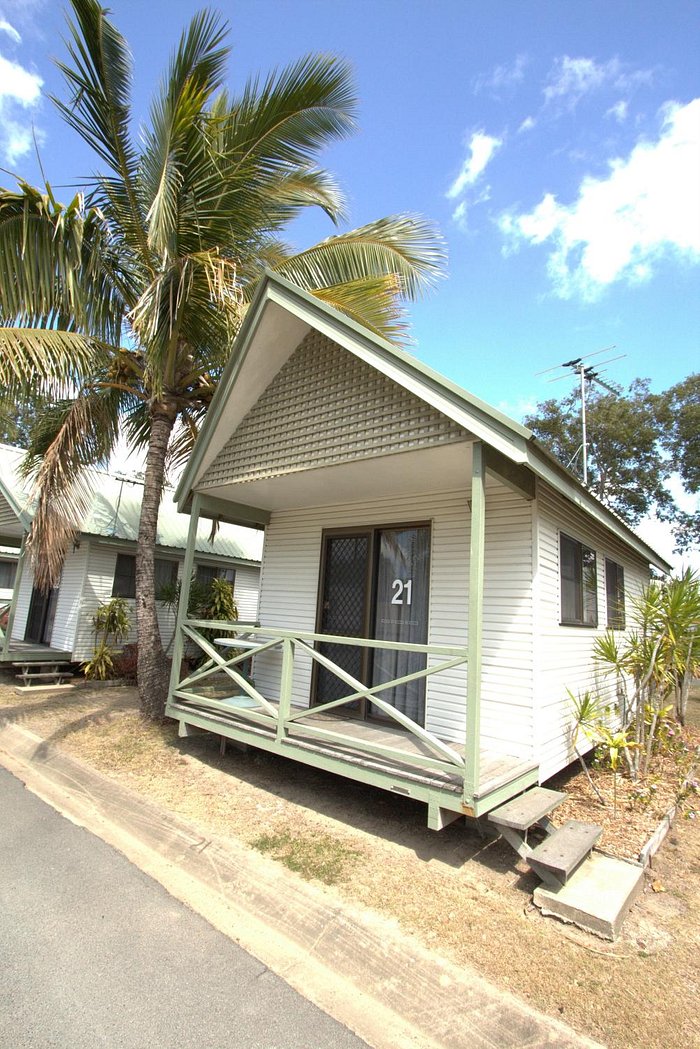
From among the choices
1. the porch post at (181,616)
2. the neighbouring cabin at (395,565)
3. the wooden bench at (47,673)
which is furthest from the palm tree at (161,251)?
the wooden bench at (47,673)

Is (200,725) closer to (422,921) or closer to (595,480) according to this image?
(422,921)

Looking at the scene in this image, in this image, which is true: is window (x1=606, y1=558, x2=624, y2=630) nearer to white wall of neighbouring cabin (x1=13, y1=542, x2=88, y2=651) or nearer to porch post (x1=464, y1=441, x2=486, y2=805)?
porch post (x1=464, y1=441, x2=486, y2=805)

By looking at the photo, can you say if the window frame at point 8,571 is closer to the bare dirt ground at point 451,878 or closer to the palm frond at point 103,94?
the bare dirt ground at point 451,878

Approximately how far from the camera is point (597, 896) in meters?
3.70

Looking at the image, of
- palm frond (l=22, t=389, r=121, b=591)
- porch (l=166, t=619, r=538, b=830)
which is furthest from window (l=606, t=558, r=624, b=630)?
palm frond (l=22, t=389, r=121, b=591)

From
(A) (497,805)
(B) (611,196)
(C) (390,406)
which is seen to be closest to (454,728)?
(A) (497,805)

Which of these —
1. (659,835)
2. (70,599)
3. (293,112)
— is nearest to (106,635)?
(70,599)

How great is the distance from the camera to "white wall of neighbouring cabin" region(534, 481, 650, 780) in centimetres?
538

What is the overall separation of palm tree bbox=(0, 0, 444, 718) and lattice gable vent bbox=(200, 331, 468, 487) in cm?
161

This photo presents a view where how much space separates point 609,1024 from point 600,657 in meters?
5.05

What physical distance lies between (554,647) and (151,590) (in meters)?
5.80

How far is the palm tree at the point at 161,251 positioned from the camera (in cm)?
696

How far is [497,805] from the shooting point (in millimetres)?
4367

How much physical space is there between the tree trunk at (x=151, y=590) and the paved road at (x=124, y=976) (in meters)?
3.83
